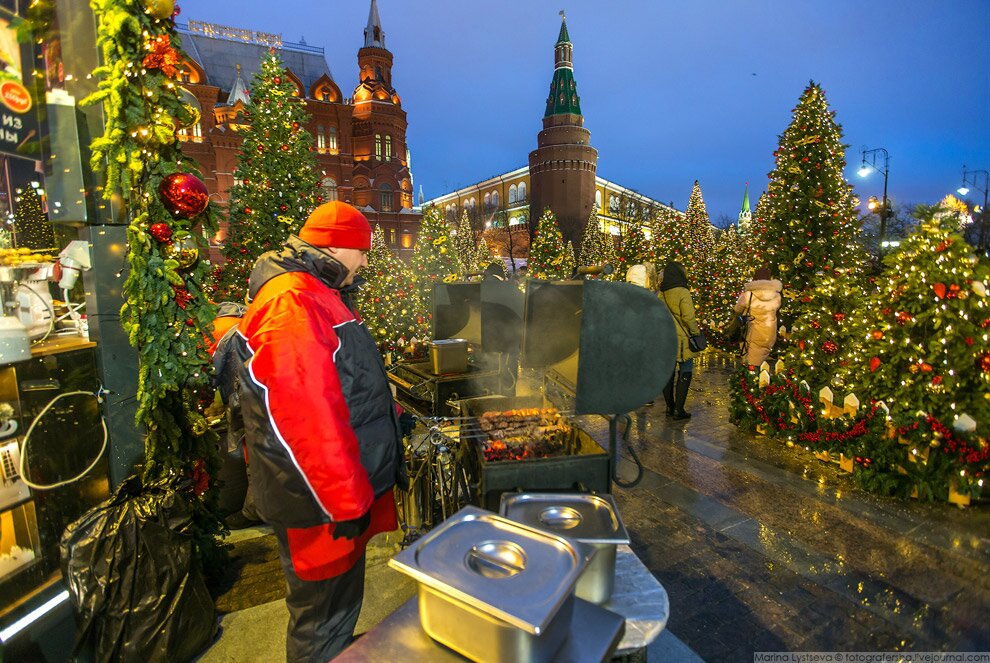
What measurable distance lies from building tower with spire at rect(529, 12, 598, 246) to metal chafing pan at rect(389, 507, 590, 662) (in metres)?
51.9

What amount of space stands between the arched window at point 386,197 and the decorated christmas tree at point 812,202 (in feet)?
124

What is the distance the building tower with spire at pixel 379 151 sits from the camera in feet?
143

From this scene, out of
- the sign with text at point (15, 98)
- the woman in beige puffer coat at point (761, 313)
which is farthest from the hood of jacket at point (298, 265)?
the woman in beige puffer coat at point (761, 313)

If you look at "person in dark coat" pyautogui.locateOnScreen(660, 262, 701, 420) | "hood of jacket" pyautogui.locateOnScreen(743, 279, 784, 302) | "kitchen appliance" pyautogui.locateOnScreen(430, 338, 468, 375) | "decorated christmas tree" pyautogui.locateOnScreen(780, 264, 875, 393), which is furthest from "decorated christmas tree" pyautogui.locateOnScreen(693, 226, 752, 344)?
"kitchen appliance" pyautogui.locateOnScreen(430, 338, 468, 375)

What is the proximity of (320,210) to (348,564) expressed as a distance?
6.43ft

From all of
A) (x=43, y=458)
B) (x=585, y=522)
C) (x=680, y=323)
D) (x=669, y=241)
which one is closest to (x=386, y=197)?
(x=669, y=241)

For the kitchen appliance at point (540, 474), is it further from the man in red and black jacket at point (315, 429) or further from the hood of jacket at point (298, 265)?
the hood of jacket at point (298, 265)

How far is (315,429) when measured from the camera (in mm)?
2100

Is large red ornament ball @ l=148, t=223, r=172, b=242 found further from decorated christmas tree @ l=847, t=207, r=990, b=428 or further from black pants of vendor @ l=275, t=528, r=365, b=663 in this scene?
decorated christmas tree @ l=847, t=207, r=990, b=428

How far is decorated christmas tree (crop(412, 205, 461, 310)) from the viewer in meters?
12.0

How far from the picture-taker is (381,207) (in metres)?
44.4

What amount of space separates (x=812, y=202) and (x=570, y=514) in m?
12.5

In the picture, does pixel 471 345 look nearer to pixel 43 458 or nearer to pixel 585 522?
pixel 585 522

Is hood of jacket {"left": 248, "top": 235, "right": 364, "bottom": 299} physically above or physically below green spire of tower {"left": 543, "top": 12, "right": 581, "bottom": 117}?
below
